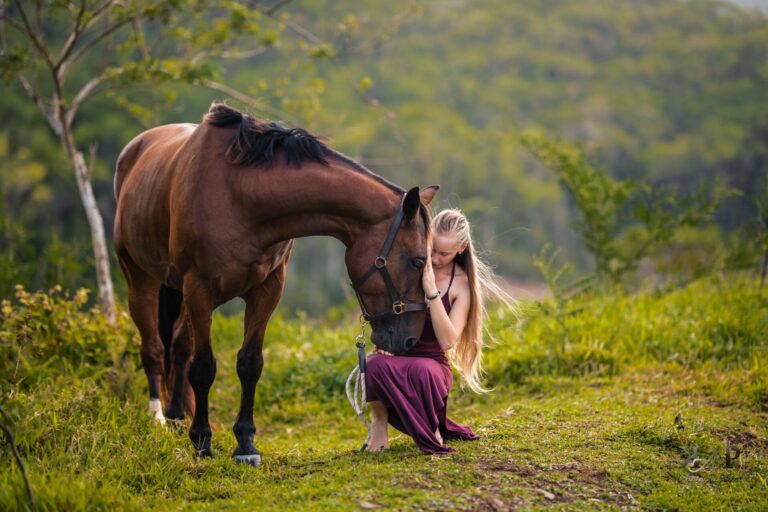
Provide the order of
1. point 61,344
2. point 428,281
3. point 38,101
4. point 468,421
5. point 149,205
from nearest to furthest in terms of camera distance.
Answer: point 428,281, point 149,205, point 468,421, point 61,344, point 38,101

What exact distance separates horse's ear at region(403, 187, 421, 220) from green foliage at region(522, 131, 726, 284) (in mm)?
5864

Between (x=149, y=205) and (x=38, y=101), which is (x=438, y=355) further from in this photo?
(x=38, y=101)

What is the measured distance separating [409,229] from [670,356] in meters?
3.63

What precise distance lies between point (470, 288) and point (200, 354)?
5.50ft

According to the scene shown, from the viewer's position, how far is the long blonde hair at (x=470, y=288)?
469 cm

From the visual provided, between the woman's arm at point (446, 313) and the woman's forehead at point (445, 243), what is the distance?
0.24 meters

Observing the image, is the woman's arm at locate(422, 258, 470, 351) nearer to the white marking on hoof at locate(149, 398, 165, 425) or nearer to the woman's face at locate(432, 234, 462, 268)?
the woman's face at locate(432, 234, 462, 268)

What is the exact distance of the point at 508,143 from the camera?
6328 cm

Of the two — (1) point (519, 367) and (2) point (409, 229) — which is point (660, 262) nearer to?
(1) point (519, 367)

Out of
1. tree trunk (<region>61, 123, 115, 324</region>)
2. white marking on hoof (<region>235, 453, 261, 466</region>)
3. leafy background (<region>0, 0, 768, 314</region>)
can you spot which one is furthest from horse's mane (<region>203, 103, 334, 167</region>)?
leafy background (<region>0, 0, 768, 314</region>)

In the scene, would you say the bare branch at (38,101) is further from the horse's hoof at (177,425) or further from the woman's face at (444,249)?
the woman's face at (444,249)

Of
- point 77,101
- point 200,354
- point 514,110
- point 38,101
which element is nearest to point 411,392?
point 200,354

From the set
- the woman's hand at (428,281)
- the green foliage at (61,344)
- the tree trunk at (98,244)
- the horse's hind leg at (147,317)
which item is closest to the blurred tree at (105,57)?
the tree trunk at (98,244)

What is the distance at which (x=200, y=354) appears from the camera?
15.0 feet
